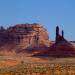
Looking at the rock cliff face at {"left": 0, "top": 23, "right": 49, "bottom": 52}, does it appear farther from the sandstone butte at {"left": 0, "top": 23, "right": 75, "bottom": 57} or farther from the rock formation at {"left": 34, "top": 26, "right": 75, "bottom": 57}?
the rock formation at {"left": 34, "top": 26, "right": 75, "bottom": 57}

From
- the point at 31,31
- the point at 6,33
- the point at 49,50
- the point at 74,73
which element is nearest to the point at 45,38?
the point at 31,31

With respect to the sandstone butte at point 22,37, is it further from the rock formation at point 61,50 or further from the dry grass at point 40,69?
the dry grass at point 40,69

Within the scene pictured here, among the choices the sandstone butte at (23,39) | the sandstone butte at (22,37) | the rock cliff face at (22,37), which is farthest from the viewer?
the rock cliff face at (22,37)

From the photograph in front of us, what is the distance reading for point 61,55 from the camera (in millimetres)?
94375

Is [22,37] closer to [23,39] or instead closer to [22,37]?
[22,37]

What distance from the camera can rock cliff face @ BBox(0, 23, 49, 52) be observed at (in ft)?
394

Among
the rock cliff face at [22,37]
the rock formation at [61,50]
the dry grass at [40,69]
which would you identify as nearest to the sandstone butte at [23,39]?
the rock cliff face at [22,37]

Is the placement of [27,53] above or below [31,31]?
below

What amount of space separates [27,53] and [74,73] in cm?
7696

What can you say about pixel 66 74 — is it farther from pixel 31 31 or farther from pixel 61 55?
pixel 31 31

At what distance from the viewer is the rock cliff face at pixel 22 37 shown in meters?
120

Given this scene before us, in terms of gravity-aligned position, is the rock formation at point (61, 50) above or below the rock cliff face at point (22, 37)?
below

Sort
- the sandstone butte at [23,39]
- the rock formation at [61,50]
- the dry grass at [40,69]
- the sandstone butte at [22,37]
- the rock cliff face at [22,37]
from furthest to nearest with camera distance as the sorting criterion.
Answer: the rock cliff face at [22,37] < the sandstone butte at [22,37] < the sandstone butte at [23,39] < the rock formation at [61,50] < the dry grass at [40,69]

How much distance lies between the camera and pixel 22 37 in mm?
121500
